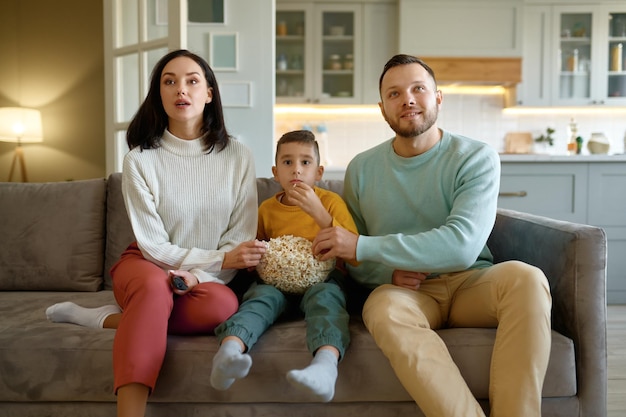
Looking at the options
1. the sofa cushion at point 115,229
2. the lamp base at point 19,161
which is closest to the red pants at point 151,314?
A: the sofa cushion at point 115,229

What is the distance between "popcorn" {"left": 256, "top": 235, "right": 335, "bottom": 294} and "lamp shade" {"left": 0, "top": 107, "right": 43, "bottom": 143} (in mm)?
3380

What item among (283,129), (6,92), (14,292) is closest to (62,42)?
(6,92)

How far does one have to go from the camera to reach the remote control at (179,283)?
147 centimetres

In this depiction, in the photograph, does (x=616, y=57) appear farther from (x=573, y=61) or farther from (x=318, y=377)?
(x=318, y=377)

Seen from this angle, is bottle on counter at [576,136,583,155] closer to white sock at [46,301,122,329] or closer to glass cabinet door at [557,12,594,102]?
glass cabinet door at [557,12,594,102]

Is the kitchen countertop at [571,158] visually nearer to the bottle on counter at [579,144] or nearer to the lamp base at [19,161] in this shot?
the bottle on counter at [579,144]

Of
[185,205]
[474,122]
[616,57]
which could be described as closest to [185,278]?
[185,205]

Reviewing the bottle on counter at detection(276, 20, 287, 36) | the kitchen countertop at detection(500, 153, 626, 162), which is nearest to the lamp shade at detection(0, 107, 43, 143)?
the bottle on counter at detection(276, 20, 287, 36)

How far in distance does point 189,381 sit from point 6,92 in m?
4.17

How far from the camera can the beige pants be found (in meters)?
1.24

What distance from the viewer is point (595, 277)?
4.73 ft

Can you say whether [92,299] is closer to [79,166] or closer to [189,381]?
[189,381]

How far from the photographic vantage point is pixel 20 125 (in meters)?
4.23

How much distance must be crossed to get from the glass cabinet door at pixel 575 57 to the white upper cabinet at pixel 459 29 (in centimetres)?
48
